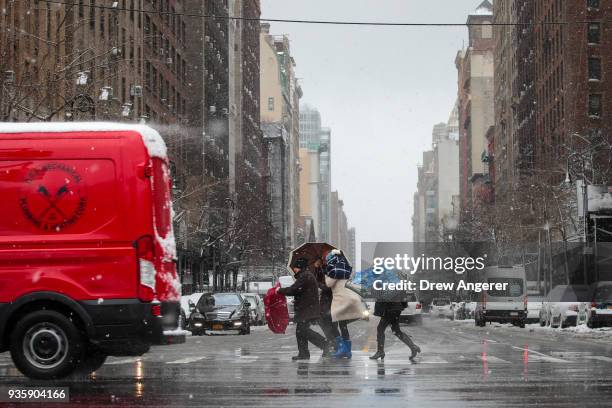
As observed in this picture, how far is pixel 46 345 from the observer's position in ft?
42.1

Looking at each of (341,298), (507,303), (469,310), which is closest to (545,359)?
(341,298)

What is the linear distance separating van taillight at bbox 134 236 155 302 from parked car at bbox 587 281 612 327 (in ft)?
87.8

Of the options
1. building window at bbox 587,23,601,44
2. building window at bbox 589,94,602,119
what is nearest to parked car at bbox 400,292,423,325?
building window at bbox 589,94,602,119

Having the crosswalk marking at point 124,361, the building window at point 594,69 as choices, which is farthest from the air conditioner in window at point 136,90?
the crosswalk marking at point 124,361

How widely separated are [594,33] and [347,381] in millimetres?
80287

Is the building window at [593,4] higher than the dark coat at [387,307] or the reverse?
higher

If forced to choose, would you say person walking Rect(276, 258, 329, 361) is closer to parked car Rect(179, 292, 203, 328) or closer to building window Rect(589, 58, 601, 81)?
parked car Rect(179, 292, 203, 328)

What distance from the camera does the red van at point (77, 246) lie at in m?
12.7

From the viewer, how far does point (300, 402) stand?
10672 mm

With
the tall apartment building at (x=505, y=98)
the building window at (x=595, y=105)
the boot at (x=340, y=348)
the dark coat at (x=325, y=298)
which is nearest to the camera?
the boot at (x=340, y=348)

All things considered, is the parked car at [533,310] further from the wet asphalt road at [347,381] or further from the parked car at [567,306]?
the wet asphalt road at [347,381]

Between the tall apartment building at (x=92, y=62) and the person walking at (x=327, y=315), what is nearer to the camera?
the person walking at (x=327, y=315)

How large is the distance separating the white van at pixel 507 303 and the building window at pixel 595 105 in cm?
4190

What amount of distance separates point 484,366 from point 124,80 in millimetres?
50752
